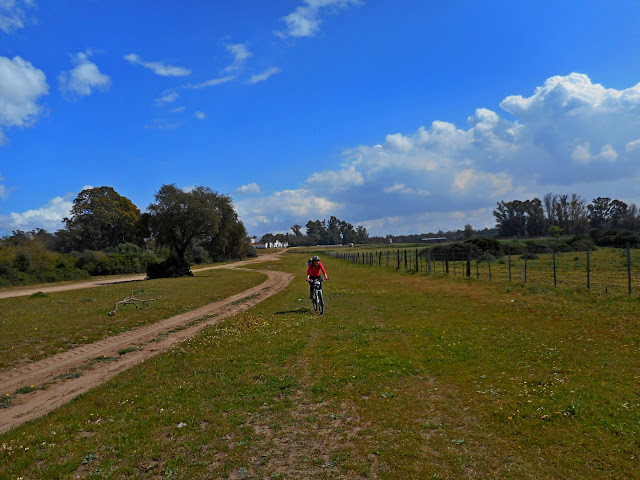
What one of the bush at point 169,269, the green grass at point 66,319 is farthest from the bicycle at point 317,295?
the bush at point 169,269

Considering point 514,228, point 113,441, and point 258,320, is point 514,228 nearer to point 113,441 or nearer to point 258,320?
point 258,320

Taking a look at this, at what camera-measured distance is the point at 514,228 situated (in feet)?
392

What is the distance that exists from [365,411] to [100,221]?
64706mm

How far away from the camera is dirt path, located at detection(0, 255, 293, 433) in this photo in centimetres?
713

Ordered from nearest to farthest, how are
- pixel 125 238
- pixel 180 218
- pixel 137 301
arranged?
pixel 137 301
pixel 180 218
pixel 125 238

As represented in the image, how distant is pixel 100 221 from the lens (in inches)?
2371

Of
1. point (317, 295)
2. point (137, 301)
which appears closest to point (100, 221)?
point (137, 301)

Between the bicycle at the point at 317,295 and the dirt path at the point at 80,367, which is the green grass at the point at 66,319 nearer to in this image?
the dirt path at the point at 80,367

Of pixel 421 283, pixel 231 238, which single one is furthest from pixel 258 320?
pixel 231 238

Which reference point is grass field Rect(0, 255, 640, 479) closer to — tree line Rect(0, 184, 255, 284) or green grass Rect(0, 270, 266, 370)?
green grass Rect(0, 270, 266, 370)

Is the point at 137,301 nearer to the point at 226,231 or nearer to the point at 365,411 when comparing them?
the point at 365,411

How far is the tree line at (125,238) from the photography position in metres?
39.7

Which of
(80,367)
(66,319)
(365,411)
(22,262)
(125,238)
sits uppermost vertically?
(125,238)

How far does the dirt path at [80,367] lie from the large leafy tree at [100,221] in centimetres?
A: 5306
